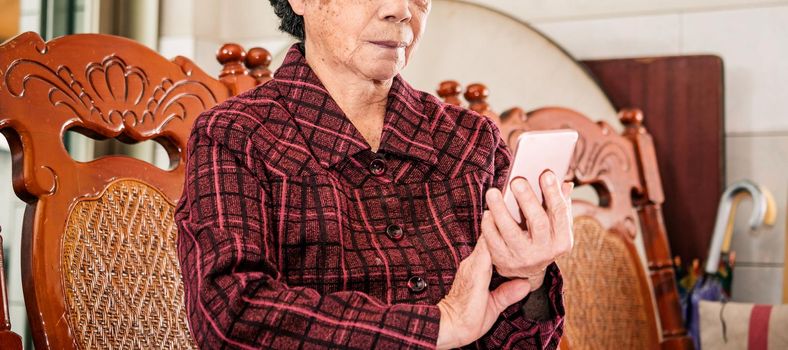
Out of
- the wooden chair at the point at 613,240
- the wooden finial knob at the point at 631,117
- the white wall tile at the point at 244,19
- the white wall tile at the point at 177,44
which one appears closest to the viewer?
the wooden chair at the point at 613,240

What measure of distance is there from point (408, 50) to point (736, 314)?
92cm

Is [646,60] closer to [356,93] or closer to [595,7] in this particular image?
[595,7]

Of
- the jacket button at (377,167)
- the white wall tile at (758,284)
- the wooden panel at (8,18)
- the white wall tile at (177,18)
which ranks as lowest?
the white wall tile at (758,284)

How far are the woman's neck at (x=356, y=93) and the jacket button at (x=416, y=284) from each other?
180 millimetres

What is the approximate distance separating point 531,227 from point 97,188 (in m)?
0.54

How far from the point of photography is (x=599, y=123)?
1875mm

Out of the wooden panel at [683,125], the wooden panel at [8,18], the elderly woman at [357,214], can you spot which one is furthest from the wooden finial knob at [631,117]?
the wooden panel at [8,18]

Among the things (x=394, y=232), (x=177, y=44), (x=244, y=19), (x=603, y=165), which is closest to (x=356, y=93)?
(x=394, y=232)

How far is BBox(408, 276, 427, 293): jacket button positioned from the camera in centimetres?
109

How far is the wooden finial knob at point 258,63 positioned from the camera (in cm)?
144

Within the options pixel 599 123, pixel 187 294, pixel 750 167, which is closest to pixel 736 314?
pixel 599 123

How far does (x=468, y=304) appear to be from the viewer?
1.00 m

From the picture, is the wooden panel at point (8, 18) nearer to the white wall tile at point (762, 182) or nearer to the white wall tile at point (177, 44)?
the white wall tile at point (177, 44)

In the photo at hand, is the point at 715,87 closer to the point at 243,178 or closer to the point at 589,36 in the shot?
the point at 589,36
